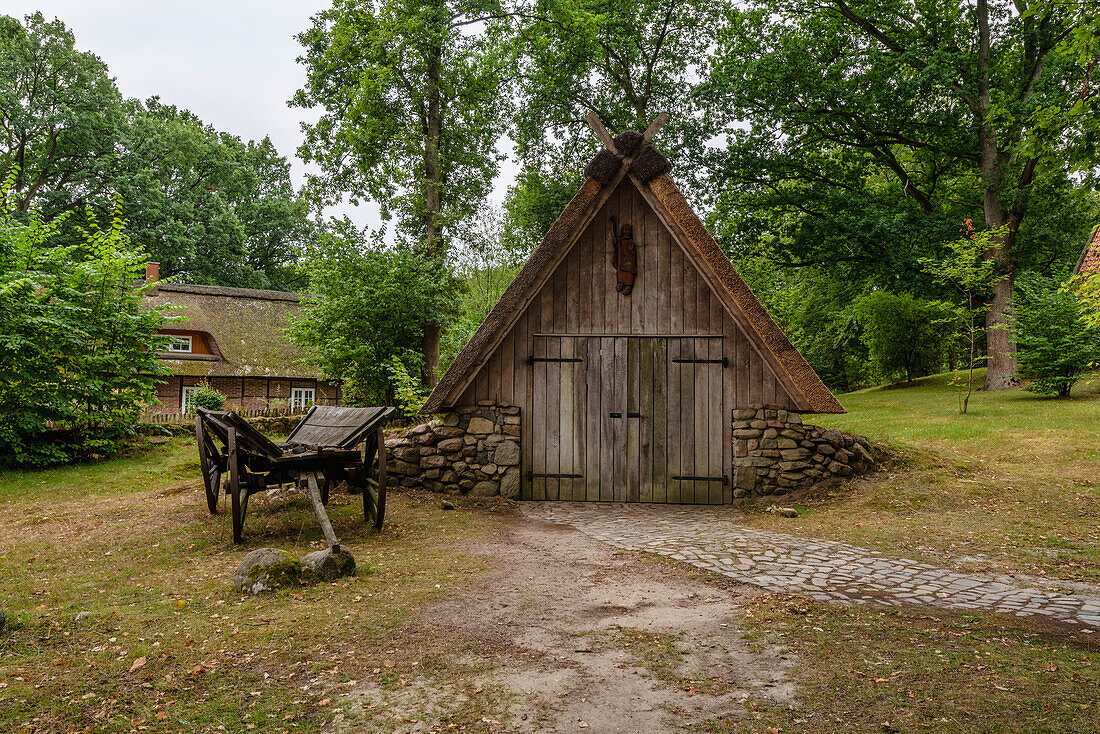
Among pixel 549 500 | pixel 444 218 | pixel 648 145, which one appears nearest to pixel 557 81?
pixel 444 218

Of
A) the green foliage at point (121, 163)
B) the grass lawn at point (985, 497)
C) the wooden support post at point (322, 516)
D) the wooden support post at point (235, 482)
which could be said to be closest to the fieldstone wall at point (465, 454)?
the wooden support post at point (322, 516)

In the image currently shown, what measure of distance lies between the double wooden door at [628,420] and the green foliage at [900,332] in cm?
1548

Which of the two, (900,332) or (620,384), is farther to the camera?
(900,332)

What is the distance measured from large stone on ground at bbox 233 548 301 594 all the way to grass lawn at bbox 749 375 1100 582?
507 cm

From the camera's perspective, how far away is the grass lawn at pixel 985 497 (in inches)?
239

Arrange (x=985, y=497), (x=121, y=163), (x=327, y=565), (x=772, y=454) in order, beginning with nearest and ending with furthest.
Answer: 1. (x=327, y=565)
2. (x=985, y=497)
3. (x=772, y=454)
4. (x=121, y=163)

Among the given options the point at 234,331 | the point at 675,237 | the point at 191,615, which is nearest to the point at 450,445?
the point at 675,237

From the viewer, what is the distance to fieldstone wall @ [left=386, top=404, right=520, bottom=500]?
895 cm

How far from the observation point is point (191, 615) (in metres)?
4.23

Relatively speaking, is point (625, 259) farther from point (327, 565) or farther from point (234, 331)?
point (234, 331)

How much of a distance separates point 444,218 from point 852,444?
12.5 m

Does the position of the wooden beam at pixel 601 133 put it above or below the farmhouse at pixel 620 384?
above

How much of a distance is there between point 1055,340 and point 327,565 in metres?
15.7

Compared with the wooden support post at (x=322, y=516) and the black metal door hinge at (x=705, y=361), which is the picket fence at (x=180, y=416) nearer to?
the wooden support post at (x=322, y=516)
